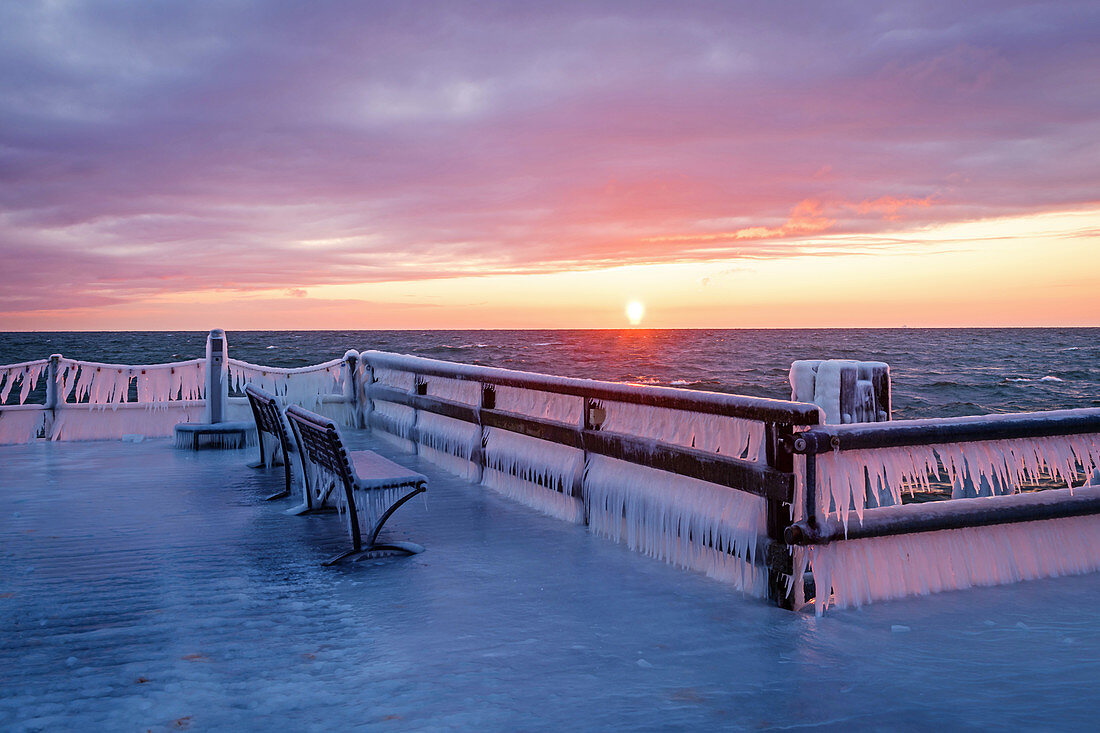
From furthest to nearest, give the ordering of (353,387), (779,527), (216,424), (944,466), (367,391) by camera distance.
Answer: (353,387) → (367,391) → (216,424) → (944,466) → (779,527)

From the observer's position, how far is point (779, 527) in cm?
479

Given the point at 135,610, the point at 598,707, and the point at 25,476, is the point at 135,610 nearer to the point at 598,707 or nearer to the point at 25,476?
the point at 598,707

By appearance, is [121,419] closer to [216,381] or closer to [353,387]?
[216,381]

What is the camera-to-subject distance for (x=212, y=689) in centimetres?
371

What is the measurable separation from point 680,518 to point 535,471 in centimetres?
221

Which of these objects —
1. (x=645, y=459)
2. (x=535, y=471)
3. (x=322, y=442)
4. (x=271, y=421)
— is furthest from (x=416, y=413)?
(x=645, y=459)

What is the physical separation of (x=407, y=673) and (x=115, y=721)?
120cm

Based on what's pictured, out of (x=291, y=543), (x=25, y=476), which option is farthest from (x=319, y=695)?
(x=25, y=476)

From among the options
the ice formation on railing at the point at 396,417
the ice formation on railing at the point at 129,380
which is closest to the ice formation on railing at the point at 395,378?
the ice formation on railing at the point at 396,417

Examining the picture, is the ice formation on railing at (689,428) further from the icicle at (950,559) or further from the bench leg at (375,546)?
the bench leg at (375,546)

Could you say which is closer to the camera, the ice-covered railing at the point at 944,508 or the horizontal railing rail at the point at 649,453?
the ice-covered railing at the point at 944,508

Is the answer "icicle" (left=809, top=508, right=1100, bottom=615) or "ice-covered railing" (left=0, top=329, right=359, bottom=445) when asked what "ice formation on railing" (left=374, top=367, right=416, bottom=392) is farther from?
"icicle" (left=809, top=508, right=1100, bottom=615)

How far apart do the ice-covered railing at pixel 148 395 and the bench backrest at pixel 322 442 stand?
19.7 ft

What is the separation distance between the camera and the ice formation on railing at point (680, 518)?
16.6 ft
